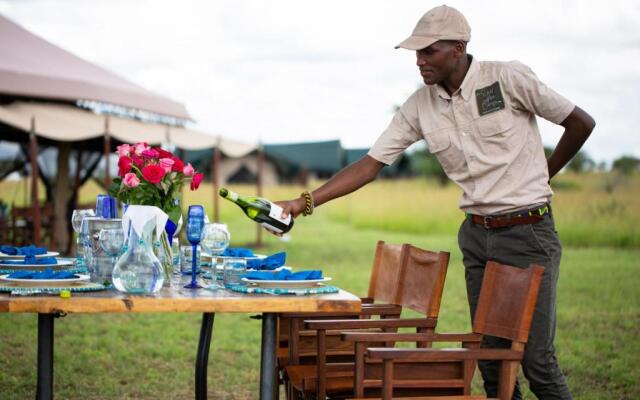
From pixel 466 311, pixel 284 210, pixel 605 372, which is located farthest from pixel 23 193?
pixel 284 210

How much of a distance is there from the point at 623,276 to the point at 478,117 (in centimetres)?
841

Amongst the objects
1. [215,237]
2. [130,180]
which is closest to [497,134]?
[215,237]

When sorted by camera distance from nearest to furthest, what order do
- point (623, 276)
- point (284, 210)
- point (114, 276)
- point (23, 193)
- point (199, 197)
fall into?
1. point (114, 276)
2. point (284, 210)
3. point (623, 276)
4. point (23, 193)
5. point (199, 197)

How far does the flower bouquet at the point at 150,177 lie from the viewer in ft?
10.4

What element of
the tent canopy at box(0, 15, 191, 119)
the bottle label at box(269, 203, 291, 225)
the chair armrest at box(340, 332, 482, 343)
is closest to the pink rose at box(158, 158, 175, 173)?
the bottle label at box(269, 203, 291, 225)

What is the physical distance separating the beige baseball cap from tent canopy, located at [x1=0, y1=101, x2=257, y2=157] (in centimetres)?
905

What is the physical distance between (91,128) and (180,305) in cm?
1065

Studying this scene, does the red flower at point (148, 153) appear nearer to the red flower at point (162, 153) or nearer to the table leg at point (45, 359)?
the red flower at point (162, 153)

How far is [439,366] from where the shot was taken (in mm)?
3037

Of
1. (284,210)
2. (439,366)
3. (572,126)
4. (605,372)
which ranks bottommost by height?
(605,372)

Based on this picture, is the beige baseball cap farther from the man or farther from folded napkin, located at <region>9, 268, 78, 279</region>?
folded napkin, located at <region>9, 268, 78, 279</region>

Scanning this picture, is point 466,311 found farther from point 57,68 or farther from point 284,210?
point 57,68

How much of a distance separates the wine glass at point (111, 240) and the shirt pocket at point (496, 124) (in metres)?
1.46

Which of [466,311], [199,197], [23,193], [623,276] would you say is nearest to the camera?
[466,311]
